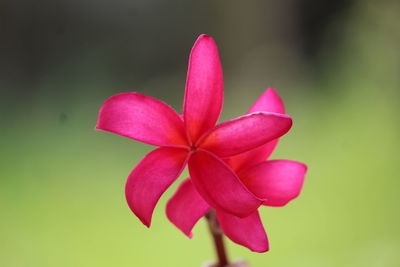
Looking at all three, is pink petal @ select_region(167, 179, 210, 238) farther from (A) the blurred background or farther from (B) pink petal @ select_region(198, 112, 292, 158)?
(A) the blurred background

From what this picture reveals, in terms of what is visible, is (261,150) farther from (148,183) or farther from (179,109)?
(179,109)

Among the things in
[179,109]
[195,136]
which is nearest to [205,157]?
[195,136]

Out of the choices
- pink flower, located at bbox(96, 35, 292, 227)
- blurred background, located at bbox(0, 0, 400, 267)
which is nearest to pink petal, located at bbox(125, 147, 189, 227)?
pink flower, located at bbox(96, 35, 292, 227)

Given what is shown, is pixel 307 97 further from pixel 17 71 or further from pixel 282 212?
pixel 17 71

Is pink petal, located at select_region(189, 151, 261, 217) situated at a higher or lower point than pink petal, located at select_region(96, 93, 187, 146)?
lower

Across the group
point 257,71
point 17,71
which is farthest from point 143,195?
point 257,71

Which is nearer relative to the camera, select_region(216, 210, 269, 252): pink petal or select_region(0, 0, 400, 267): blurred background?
select_region(216, 210, 269, 252): pink petal

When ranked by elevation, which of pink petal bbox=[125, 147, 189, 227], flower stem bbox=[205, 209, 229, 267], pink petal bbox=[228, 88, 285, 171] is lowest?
flower stem bbox=[205, 209, 229, 267]
